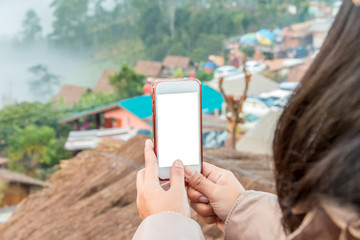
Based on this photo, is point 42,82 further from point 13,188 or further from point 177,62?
point 13,188

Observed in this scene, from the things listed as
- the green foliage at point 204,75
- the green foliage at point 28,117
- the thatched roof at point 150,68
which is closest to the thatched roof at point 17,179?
the green foliage at point 28,117

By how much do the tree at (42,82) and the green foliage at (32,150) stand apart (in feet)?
16.8

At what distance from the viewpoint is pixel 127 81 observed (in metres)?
8.52

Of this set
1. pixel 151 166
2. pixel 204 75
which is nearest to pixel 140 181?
pixel 151 166

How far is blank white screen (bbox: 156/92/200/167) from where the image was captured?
0.35 meters

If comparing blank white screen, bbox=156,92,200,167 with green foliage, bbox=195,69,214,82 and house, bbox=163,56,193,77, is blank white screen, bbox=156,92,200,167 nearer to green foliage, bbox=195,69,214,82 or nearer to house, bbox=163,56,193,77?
green foliage, bbox=195,69,214,82

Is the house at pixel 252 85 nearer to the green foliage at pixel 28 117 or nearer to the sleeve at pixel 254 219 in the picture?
the green foliage at pixel 28 117

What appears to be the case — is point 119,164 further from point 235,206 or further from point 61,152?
point 61,152

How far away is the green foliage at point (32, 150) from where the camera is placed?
6.30 m

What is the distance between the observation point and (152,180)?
0.31 metres

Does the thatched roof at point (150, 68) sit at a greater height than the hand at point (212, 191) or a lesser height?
lesser

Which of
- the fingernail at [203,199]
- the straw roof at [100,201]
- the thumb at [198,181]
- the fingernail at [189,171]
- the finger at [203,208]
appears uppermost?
the fingernail at [189,171]

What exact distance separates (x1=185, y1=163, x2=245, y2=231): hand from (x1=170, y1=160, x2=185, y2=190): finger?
0.08 ft

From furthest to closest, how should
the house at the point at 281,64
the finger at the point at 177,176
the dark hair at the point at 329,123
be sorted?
the house at the point at 281,64, the finger at the point at 177,176, the dark hair at the point at 329,123
